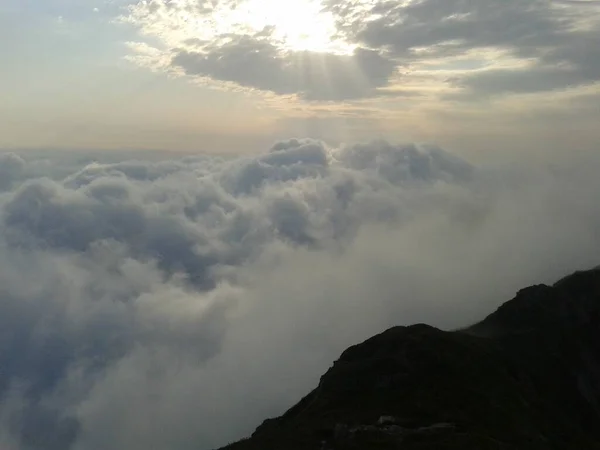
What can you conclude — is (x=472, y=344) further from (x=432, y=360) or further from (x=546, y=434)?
(x=546, y=434)

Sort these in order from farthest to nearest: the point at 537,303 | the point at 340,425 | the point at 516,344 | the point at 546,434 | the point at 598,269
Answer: the point at 598,269
the point at 537,303
the point at 516,344
the point at 546,434
the point at 340,425

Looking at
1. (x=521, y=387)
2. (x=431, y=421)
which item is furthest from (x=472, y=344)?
(x=431, y=421)

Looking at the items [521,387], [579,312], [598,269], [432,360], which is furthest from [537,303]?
[432,360]

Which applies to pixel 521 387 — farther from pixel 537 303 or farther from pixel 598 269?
pixel 598 269

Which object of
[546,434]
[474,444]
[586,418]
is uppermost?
[474,444]

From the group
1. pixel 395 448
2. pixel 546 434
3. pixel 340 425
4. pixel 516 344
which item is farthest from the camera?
pixel 516 344

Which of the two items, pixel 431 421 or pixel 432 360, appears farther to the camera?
pixel 432 360

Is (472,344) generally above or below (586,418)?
above
